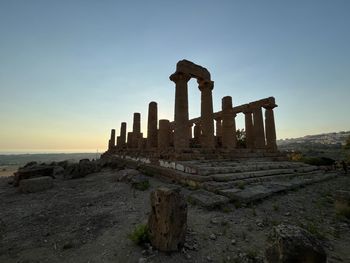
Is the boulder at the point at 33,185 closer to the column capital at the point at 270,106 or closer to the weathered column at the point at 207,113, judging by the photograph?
the weathered column at the point at 207,113

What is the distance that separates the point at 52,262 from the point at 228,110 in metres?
14.9

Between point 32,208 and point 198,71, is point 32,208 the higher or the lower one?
the lower one

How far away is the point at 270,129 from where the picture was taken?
59.7 feet

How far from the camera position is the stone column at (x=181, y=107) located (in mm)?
11734

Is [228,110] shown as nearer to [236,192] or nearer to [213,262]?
[236,192]

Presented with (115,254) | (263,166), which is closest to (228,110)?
(263,166)

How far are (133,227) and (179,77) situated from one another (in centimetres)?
992

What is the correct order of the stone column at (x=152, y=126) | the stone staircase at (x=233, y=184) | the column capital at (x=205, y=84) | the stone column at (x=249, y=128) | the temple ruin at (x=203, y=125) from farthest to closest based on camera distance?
the stone column at (x=249, y=128)
the stone column at (x=152, y=126)
the column capital at (x=205, y=84)
the temple ruin at (x=203, y=125)
the stone staircase at (x=233, y=184)

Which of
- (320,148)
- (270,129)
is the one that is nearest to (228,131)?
(270,129)

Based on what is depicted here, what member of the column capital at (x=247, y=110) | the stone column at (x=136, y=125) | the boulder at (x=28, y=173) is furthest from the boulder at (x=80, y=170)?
the column capital at (x=247, y=110)

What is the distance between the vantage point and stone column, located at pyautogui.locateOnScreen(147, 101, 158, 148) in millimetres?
16234

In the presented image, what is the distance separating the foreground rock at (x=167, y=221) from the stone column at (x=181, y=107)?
817cm

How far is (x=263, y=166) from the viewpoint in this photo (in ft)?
33.9

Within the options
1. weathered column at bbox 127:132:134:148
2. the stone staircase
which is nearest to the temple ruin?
the stone staircase
